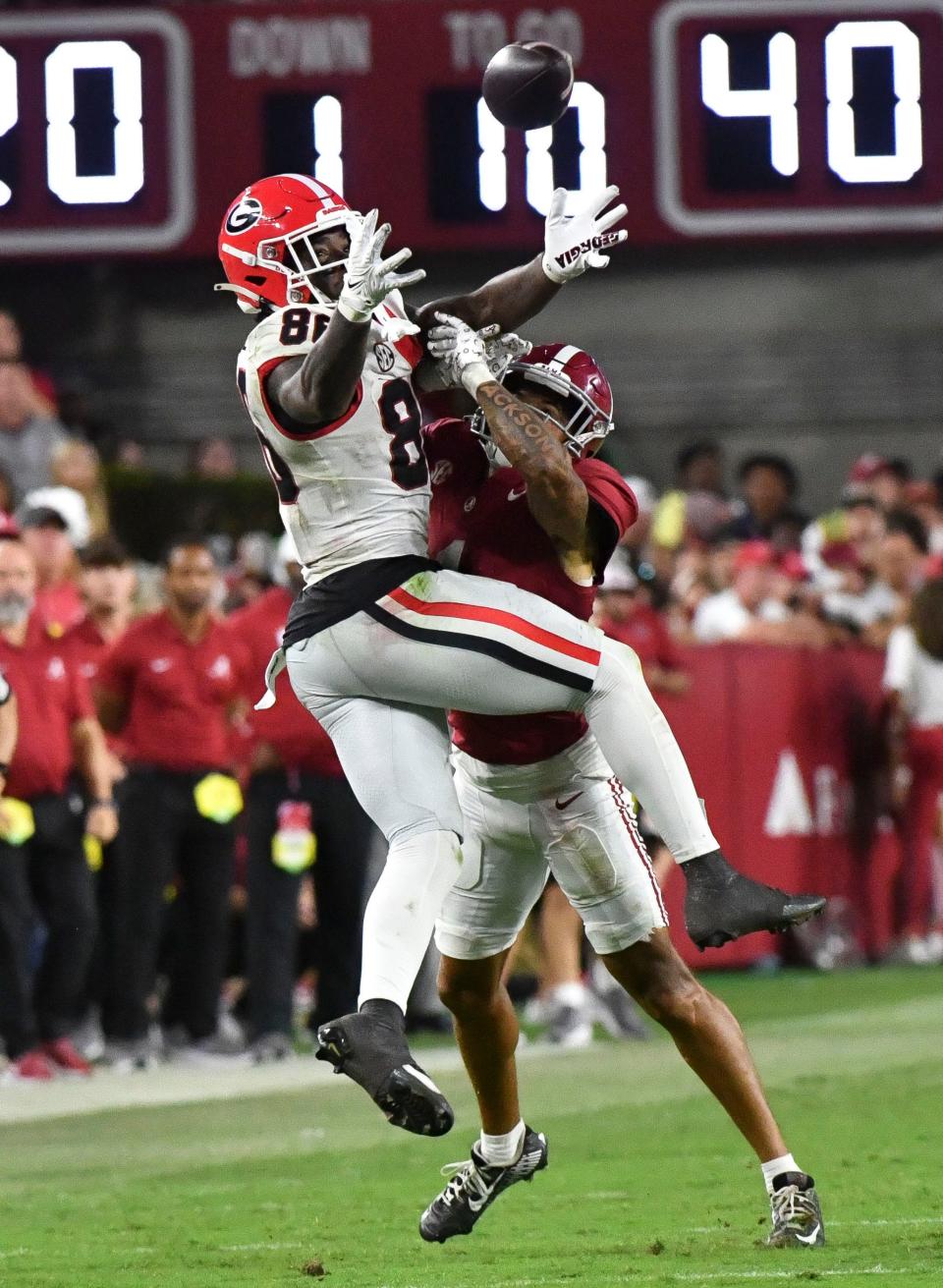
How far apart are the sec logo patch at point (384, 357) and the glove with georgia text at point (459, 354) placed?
0.12 m

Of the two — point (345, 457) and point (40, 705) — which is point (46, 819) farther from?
point (345, 457)

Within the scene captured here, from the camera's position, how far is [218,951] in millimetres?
10789

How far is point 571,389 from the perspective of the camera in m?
5.97

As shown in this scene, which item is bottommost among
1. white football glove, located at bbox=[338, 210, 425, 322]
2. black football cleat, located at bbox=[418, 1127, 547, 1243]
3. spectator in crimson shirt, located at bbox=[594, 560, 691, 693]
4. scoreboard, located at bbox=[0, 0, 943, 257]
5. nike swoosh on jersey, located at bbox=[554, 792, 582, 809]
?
black football cleat, located at bbox=[418, 1127, 547, 1243]

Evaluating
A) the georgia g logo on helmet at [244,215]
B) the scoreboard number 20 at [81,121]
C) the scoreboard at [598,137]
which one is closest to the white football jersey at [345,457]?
the georgia g logo on helmet at [244,215]

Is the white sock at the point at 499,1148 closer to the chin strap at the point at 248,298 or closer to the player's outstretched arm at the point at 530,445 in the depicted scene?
the player's outstretched arm at the point at 530,445

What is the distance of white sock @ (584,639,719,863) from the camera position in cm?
582

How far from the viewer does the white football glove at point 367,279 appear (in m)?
5.29

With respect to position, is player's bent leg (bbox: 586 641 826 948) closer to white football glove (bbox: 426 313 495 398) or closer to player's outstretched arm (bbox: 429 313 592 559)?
player's outstretched arm (bbox: 429 313 592 559)

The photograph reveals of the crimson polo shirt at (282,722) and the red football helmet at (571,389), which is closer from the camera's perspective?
the red football helmet at (571,389)

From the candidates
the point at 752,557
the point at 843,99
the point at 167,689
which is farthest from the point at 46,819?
the point at 752,557

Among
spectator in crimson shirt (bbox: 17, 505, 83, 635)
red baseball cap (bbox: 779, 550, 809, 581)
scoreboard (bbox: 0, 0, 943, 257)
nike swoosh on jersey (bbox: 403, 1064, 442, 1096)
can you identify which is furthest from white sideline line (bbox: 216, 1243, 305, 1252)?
red baseball cap (bbox: 779, 550, 809, 581)

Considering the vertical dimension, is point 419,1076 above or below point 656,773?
below

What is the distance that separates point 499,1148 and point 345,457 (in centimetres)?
180
